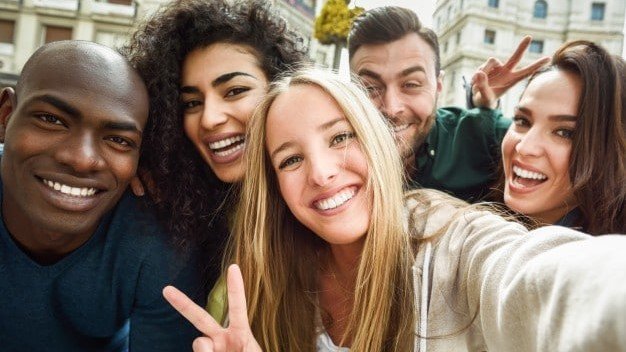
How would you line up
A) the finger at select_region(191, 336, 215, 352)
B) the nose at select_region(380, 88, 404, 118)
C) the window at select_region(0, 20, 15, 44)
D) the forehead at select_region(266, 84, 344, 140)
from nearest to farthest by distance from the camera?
the finger at select_region(191, 336, 215, 352) → the forehead at select_region(266, 84, 344, 140) → the nose at select_region(380, 88, 404, 118) → the window at select_region(0, 20, 15, 44)

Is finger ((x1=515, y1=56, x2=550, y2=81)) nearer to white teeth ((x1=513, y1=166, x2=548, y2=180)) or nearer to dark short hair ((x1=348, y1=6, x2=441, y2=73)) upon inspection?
dark short hair ((x1=348, y1=6, x2=441, y2=73))

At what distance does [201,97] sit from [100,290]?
0.90 m

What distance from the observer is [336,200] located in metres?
1.47

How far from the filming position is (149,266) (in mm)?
1611

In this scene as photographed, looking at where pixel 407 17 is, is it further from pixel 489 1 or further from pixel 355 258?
pixel 489 1

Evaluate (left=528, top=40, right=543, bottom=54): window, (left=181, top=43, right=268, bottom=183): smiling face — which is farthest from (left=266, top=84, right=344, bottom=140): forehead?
(left=528, top=40, right=543, bottom=54): window

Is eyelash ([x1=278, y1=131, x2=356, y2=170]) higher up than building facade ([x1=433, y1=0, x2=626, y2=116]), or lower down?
lower down

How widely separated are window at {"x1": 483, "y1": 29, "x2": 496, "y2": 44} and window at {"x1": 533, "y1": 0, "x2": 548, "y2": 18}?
4.13m

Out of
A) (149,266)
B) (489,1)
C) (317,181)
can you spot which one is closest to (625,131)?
(317,181)

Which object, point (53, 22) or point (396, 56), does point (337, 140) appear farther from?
point (53, 22)

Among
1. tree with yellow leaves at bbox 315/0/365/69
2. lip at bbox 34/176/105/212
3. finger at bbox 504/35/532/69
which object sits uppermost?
tree with yellow leaves at bbox 315/0/365/69

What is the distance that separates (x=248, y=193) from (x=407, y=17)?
1648mm

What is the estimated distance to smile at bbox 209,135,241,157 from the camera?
1940 mm

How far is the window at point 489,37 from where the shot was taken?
62.6 ft
